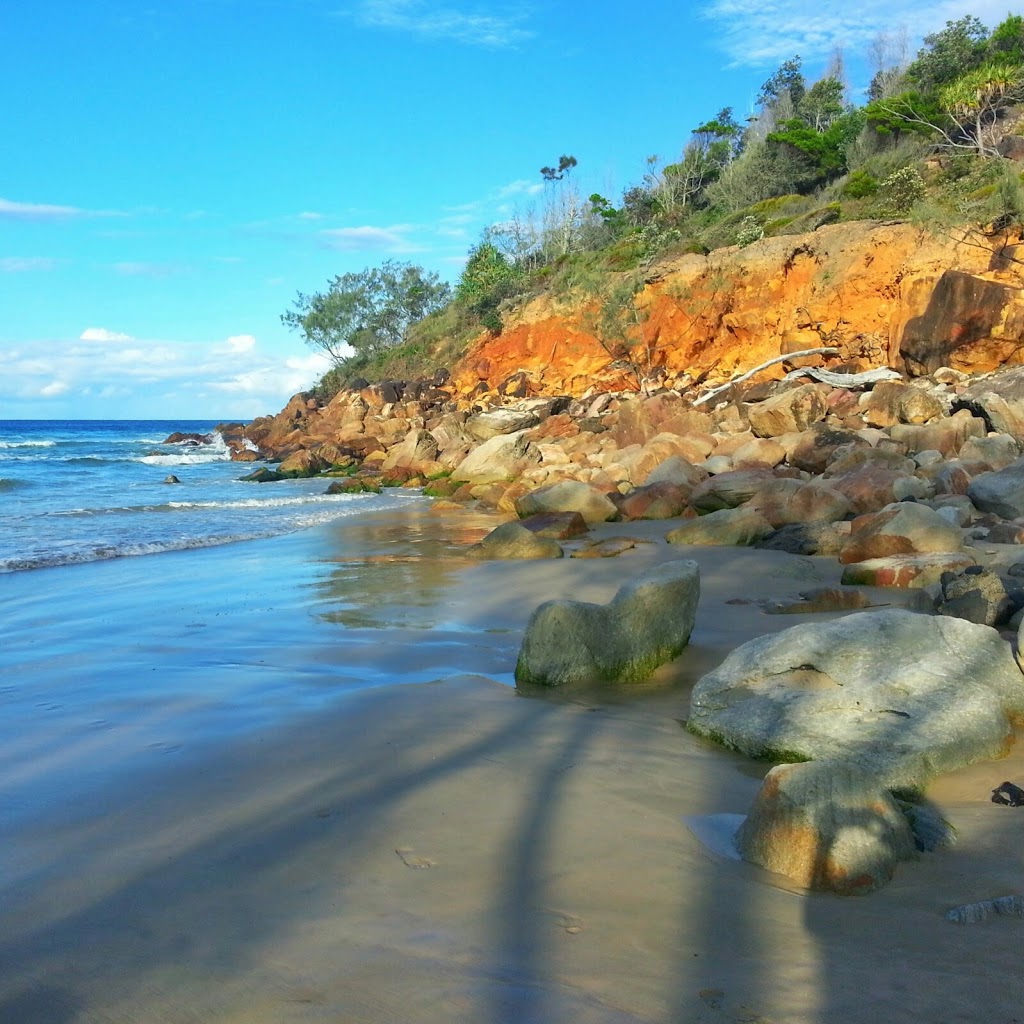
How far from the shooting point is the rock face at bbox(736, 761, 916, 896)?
107 inches

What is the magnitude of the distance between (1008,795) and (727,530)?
6.26 metres

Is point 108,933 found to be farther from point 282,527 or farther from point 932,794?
point 282,527

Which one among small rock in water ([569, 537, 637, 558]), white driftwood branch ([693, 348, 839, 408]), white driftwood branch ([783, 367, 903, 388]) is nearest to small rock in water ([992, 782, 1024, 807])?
small rock in water ([569, 537, 637, 558])

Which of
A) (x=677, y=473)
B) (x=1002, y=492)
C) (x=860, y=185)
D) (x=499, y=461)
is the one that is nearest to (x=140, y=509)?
(x=499, y=461)

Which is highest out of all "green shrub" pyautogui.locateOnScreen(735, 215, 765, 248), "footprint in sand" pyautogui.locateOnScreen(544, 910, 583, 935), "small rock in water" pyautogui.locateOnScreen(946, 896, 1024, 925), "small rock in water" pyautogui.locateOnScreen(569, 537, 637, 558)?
"green shrub" pyautogui.locateOnScreen(735, 215, 765, 248)

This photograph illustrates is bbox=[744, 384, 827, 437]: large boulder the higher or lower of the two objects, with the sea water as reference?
higher

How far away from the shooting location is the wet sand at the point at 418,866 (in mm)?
2176

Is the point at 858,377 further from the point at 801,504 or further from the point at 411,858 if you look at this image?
the point at 411,858

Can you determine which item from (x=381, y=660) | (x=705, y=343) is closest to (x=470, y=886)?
(x=381, y=660)

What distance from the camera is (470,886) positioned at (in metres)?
2.72

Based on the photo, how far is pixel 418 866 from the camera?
9.33ft

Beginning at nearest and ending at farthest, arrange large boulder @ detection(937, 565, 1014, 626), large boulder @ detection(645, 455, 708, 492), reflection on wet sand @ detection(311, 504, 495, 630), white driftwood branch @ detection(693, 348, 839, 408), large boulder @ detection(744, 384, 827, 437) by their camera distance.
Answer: large boulder @ detection(937, 565, 1014, 626) → reflection on wet sand @ detection(311, 504, 495, 630) → large boulder @ detection(645, 455, 708, 492) → large boulder @ detection(744, 384, 827, 437) → white driftwood branch @ detection(693, 348, 839, 408)

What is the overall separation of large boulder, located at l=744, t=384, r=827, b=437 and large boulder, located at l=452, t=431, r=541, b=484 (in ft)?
15.3

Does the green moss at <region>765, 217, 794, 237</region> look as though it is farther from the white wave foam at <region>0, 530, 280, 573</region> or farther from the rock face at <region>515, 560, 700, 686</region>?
the rock face at <region>515, 560, 700, 686</region>
